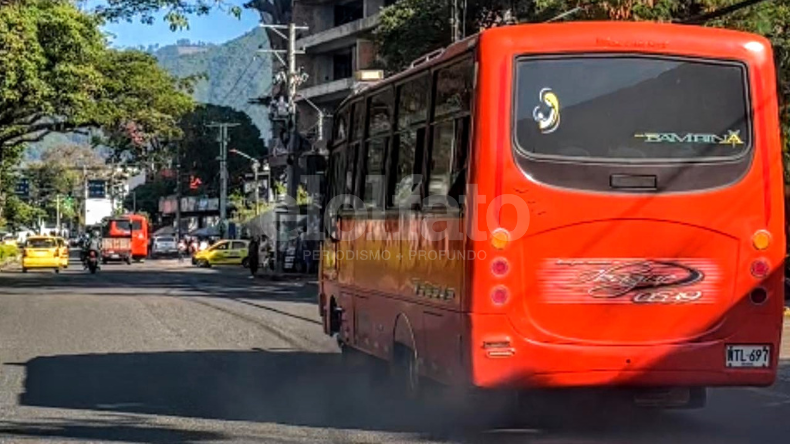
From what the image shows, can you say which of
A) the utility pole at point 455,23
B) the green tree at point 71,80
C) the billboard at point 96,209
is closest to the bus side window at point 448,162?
the green tree at point 71,80

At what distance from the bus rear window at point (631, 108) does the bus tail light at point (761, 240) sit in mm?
618

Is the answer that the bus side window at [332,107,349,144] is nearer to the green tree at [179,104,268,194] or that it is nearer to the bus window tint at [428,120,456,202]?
the bus window tint at [428,120,456,202]

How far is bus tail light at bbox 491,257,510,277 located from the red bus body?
63.1m

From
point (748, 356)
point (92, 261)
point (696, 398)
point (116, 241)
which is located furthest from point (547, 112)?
point (116, 241)

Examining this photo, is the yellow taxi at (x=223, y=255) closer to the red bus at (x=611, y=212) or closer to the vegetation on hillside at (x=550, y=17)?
the vegetation on hillside at (x=550, y=17)

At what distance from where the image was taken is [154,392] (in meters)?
12.2

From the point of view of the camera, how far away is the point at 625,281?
29.4 ft

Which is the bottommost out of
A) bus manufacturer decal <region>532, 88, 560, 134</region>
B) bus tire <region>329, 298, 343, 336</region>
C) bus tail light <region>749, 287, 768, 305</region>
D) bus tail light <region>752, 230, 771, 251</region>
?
bus tire <region>329, 298, 343, 336</region>

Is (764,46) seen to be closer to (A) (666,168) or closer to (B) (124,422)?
(A) (666,168)

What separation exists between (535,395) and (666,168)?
2.39 metres

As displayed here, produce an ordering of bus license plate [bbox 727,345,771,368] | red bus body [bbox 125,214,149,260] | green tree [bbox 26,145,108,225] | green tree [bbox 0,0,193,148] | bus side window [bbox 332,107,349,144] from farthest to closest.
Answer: green tree [bbox 26,145,108,225] < red bus body [bbox 125,214,149,260] < green tree [bbox 0,0,193,148] < bus side window [bbox 332,107,349,144] < bus license plate [bbox 727,345,771,368]

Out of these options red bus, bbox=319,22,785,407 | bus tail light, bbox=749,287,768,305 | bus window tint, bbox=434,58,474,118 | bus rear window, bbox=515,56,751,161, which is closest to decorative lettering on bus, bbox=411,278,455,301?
red bus, bbox=319,22,785,407

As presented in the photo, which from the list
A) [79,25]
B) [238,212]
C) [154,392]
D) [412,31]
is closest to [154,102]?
[79,25]

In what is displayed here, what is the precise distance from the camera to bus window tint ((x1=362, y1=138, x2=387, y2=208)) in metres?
11.4
